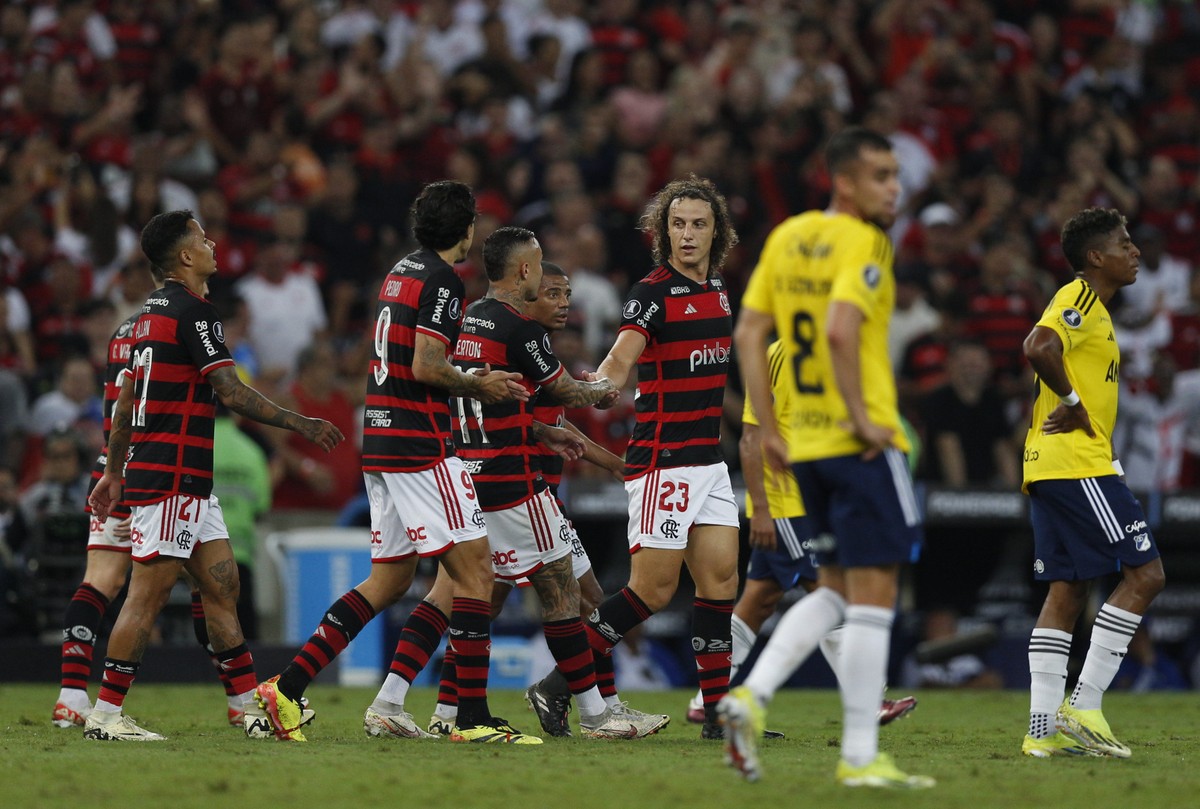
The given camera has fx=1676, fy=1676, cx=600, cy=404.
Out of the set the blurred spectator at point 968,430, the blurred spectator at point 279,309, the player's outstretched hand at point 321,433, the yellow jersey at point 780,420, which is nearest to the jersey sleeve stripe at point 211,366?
the player's outstretched hand at point 321,433

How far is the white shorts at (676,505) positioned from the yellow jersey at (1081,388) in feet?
5.21

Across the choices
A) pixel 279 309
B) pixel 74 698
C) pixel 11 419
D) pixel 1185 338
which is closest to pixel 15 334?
pixel 11 419

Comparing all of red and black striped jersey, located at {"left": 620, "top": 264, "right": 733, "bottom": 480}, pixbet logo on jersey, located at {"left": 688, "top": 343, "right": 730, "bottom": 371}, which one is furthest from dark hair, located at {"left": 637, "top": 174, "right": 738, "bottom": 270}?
pixbet logo on jersey, located at {"left": 688, "top": 343, "right": 730, "bottom": 371}

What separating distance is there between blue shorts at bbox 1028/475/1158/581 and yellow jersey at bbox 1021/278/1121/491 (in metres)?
0.07

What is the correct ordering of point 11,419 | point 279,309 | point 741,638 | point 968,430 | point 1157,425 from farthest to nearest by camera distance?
point 279,309 < point 1157,425 < point 968,430 < point 11,419 < point 741,638

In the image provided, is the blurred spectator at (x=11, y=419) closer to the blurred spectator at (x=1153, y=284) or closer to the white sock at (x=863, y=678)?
the white sock at (x=863, y=678)

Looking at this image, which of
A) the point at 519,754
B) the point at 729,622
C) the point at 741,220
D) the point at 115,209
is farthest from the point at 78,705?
the point at 741,220

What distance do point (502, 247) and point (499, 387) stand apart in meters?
0.91

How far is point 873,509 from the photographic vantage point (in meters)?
6.52

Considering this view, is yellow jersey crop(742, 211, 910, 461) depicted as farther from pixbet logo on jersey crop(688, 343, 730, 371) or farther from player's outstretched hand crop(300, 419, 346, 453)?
player's outstretched hand crop(300, 419, 346, 453)

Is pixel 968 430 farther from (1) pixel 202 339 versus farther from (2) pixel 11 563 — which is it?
(1) pixel 202 339

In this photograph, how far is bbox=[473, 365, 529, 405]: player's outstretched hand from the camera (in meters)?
8.17

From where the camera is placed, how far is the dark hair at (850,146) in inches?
263

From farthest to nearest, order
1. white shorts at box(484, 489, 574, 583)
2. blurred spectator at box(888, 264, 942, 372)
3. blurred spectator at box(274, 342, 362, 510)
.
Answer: blurred spectator at box(888, 264, 942, 372) < blurred spectator at box(274, 342, 362, 510) < white shorts at box(484, 489, 574, 583)
